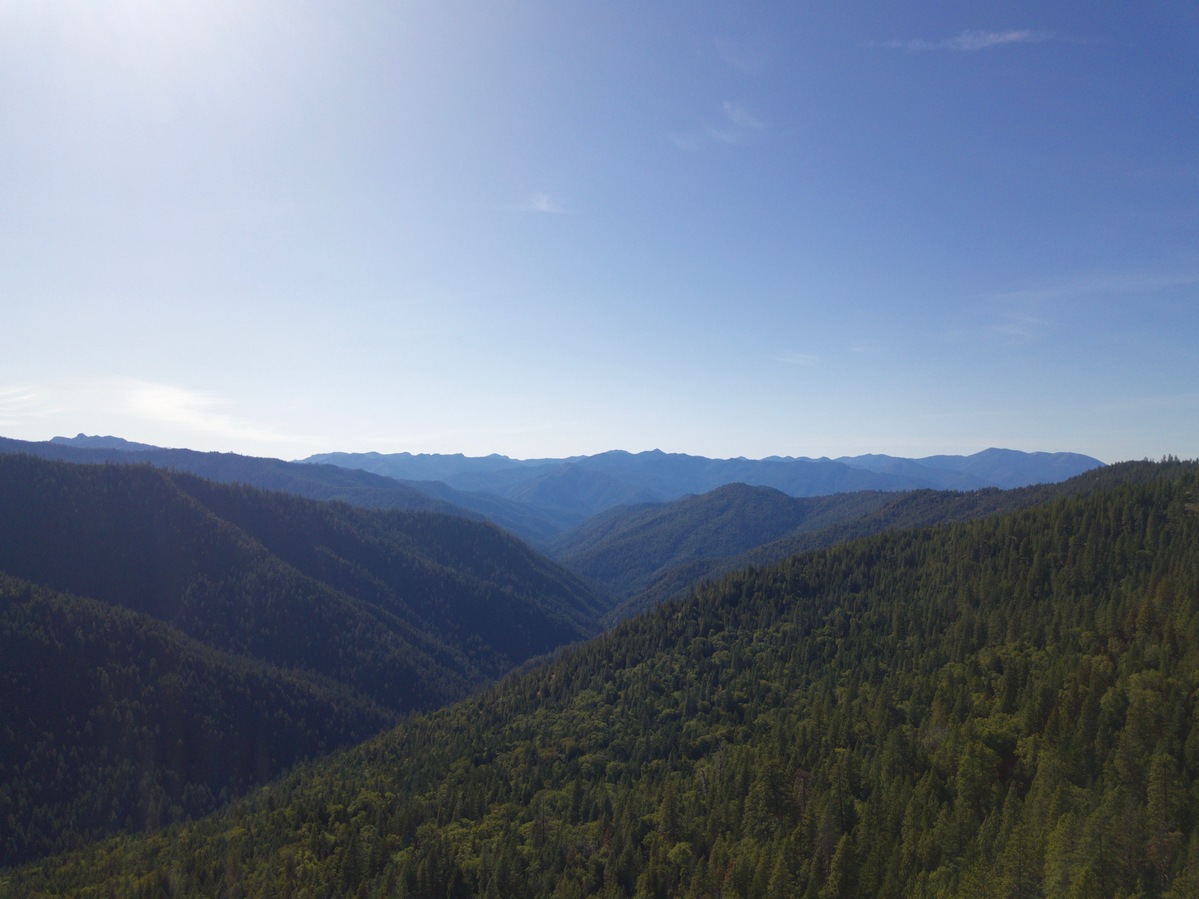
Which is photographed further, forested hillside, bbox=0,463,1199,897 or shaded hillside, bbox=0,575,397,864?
shaded hillside, bbox=0,575,397,864

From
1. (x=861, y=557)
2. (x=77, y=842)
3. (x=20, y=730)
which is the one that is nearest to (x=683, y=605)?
(x=861, y=557)

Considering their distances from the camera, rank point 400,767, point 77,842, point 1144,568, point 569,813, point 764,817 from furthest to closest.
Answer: point 77,842 < point 400,767 < point 1144,568 < point 569,813 < point 764,817

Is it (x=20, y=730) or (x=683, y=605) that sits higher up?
(x=683, y=605)

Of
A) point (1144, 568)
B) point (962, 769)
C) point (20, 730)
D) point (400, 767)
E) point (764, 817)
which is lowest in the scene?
point (20, 730)

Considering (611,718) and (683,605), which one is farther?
(683,605)

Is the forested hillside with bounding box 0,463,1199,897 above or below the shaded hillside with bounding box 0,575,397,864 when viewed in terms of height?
above

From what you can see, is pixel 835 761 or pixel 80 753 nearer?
pixel 835 761

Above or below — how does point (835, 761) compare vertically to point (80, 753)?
above

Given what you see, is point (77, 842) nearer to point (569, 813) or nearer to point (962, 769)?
point (569, 813)

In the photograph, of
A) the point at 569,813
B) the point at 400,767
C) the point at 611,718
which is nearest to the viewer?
the point at 569,813
